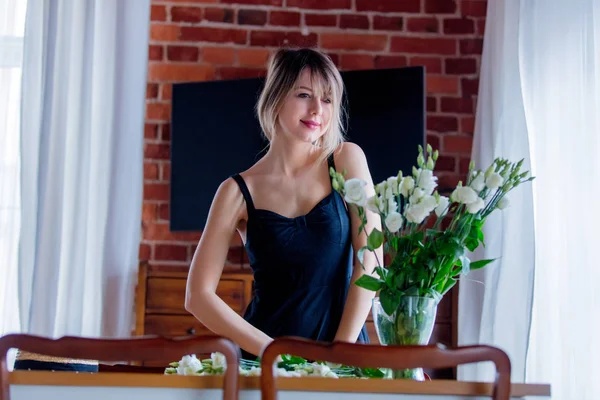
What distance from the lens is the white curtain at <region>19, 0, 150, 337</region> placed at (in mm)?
3257

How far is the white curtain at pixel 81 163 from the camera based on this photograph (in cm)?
326

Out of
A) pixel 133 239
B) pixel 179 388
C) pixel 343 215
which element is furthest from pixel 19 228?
pixel 179 388

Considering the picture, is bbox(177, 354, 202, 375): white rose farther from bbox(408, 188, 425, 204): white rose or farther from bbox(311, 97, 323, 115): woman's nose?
bbox(311, 97, 323, 115): woman's nose

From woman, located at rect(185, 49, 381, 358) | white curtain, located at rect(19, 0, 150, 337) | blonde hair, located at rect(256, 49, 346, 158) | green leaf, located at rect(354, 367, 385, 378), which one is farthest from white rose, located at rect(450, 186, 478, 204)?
white curtain, located at rect(19, 0, 150, 337)

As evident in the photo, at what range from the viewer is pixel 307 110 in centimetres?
196

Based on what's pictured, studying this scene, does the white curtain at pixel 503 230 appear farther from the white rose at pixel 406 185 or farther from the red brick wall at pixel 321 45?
the white rose at pixel 406 185

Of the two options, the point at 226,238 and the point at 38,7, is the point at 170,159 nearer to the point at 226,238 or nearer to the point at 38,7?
the point at 38,7

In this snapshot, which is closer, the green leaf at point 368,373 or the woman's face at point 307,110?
the green leaf at point 368,373

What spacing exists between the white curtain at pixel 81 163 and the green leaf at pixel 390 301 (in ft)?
7.20

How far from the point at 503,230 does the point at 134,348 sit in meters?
2.11

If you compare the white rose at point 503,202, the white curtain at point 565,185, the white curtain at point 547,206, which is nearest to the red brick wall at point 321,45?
the white curtain at point 547,206

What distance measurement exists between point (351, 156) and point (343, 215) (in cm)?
17

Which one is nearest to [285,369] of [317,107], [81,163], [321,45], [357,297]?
[357,297]

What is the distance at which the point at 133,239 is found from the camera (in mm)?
3600
